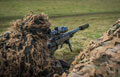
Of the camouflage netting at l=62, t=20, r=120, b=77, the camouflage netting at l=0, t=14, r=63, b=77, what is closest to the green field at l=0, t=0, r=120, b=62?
the camouflage netting at l=0, t=14, r=63, b=77

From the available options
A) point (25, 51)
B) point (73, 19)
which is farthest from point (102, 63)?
point (73, 19)

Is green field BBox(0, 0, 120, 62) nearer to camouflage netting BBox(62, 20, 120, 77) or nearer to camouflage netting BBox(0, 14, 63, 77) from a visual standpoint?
camouflage netting BBox(0, 14, 63, 77)

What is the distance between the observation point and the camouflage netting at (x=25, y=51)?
3766 mm

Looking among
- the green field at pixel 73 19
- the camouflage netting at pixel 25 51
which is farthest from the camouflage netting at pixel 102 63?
the green field at pixel 73 19

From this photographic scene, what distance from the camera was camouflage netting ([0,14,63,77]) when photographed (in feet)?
12.4

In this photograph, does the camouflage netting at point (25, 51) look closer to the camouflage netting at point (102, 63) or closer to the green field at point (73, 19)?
the camouflage netting at point (102, 63)

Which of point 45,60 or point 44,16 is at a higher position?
point 44,16

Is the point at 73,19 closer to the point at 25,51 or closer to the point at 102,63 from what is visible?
the point at 25,51

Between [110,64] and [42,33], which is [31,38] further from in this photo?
[110,64]

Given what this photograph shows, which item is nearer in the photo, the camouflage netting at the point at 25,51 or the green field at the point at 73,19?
the camouflage netting at the point at 25,51

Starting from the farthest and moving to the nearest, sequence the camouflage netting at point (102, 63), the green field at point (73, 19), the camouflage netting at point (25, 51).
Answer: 1. the green field at point (73, 19)
2. the camouflage netting at point (25, 51)
3. the camouflage netting at point (102, 63)

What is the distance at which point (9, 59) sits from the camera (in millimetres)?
3752

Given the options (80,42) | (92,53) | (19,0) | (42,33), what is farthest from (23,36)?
(19,0)

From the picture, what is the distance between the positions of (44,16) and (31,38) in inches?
25.7
